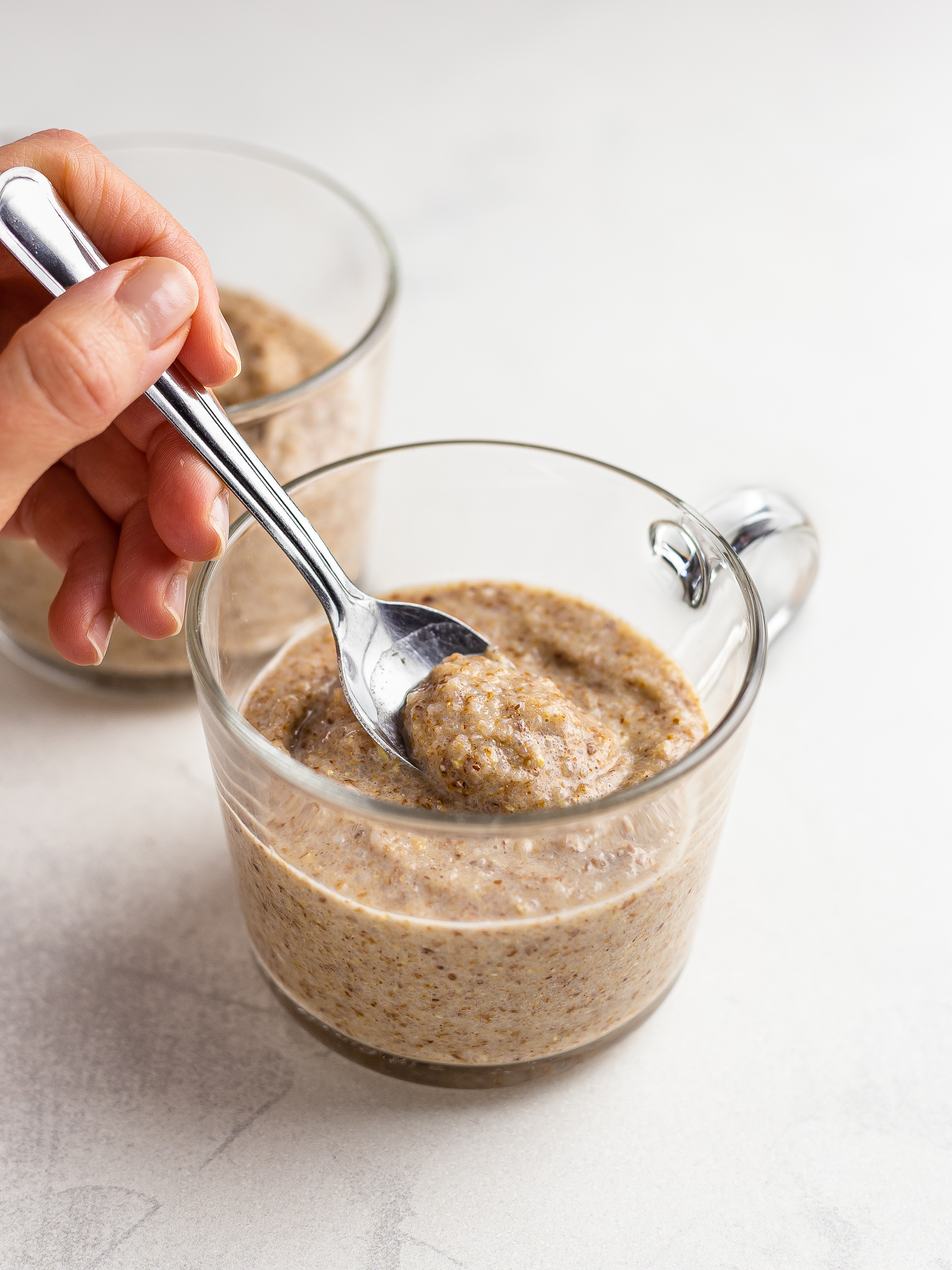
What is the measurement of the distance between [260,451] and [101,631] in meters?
0.29

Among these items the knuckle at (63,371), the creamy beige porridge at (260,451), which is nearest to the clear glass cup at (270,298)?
the creamy beige porridge at (260,451)

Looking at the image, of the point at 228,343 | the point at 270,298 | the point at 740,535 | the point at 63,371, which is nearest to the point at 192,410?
the point at 228,343

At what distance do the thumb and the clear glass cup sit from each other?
0.39 meters

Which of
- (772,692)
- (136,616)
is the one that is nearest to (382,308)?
(136,616)

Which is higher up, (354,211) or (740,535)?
(354,211)

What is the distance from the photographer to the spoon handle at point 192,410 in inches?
40.9

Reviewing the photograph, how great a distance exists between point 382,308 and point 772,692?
0.68 metres

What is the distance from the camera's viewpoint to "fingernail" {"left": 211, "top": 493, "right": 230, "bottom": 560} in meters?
1.23

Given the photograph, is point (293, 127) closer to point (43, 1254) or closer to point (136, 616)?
point (136, 616)

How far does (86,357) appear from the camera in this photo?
0.95 meters

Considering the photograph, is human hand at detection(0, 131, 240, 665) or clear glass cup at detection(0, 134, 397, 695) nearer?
human hand at detection(0, 131, 240, 665)

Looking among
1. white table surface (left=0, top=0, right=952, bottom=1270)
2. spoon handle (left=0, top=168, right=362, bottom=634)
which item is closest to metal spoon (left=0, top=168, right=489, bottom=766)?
spoon handle (left=0, top=168, right=362, bottom=634)

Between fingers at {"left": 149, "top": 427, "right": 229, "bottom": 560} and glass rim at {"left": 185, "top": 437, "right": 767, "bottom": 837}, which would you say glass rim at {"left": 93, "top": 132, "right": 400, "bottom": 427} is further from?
glass rim at {"left": 185, "top": 437, "right": 767, "bottom": 837}

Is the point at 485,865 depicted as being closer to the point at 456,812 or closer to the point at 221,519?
the point at 456,812
